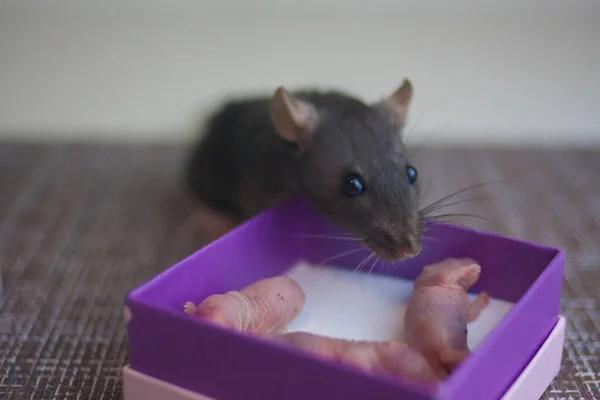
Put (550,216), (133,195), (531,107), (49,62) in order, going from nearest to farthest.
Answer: (550,216)
(133,195)
(531,107)
(49,62)

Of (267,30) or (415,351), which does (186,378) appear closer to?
(415,351)

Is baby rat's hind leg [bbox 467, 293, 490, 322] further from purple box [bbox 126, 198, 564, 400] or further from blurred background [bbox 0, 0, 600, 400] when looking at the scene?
blurred background [bbox 0, 0, 600, 400]

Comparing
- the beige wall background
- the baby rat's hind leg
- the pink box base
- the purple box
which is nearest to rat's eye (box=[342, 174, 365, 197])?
the purple box

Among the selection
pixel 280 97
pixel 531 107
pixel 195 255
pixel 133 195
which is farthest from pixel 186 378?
pixel 531 107

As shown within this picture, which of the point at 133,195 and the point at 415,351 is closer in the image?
the point at 415,351

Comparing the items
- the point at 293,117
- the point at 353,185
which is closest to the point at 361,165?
the point at 353,185

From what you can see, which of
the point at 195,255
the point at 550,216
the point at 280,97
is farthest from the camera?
the point at 550,216

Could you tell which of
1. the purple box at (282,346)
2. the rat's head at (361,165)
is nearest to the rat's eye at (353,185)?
the rat's head at (361,165)
